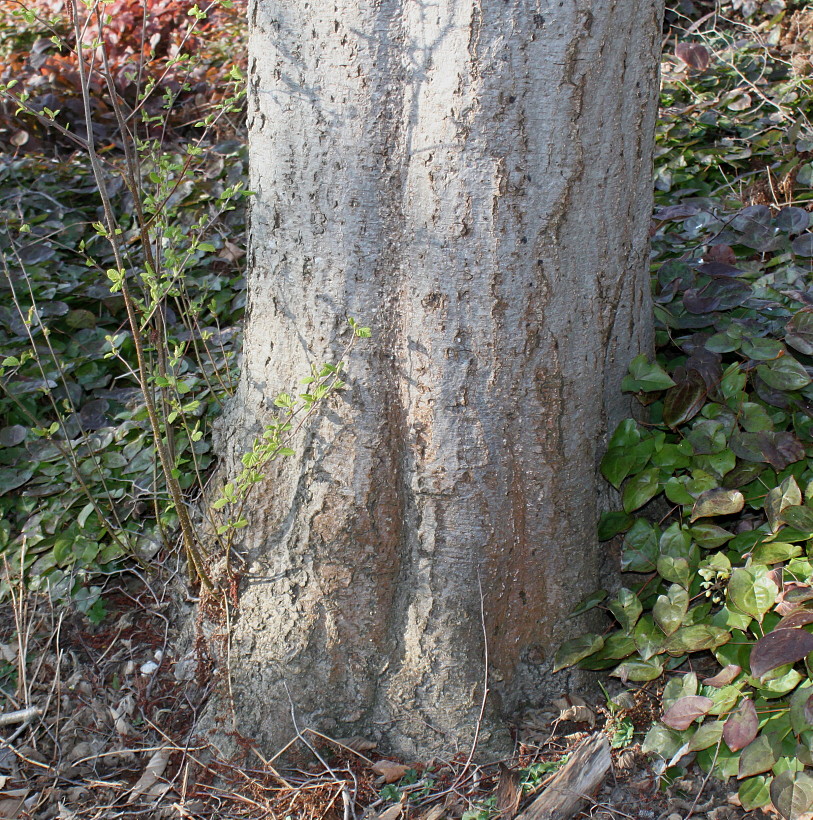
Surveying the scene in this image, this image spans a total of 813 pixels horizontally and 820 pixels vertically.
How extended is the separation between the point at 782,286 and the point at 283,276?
5.20ft

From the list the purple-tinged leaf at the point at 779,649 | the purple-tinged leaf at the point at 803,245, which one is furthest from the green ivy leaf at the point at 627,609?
the purple-tinged leaf at the point at 803,245

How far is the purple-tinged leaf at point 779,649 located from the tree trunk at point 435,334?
505mm

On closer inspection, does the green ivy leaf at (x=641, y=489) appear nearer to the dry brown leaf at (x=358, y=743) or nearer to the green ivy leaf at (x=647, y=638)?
the green ivy leaf at (x=647, y=638)

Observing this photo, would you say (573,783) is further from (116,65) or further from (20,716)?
(116,65)

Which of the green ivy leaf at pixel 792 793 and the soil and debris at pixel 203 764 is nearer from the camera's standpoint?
the green ivy leaf at pixel 792 793

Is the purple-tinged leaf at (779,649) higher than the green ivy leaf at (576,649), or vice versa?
the purple-tinged leaf at (779,649)

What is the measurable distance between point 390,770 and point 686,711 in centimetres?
72

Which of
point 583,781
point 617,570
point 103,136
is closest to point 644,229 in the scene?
point 617,570

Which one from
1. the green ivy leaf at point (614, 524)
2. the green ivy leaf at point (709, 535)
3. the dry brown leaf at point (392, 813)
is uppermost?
the green ivy leaf at point (709, 535)

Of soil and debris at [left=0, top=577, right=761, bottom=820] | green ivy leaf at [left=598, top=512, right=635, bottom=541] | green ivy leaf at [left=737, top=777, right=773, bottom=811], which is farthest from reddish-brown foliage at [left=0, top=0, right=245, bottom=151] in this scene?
green ivy leaf at [left=737, top=777, right=773, bottom=811]

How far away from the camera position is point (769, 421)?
194 cm

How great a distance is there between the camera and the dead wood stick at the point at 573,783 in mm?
1738

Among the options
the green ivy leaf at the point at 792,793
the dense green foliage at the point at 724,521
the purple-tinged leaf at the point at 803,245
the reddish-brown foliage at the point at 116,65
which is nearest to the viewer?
the green ivy leaf at the point at 792,793

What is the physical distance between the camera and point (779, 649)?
62.0 inches
